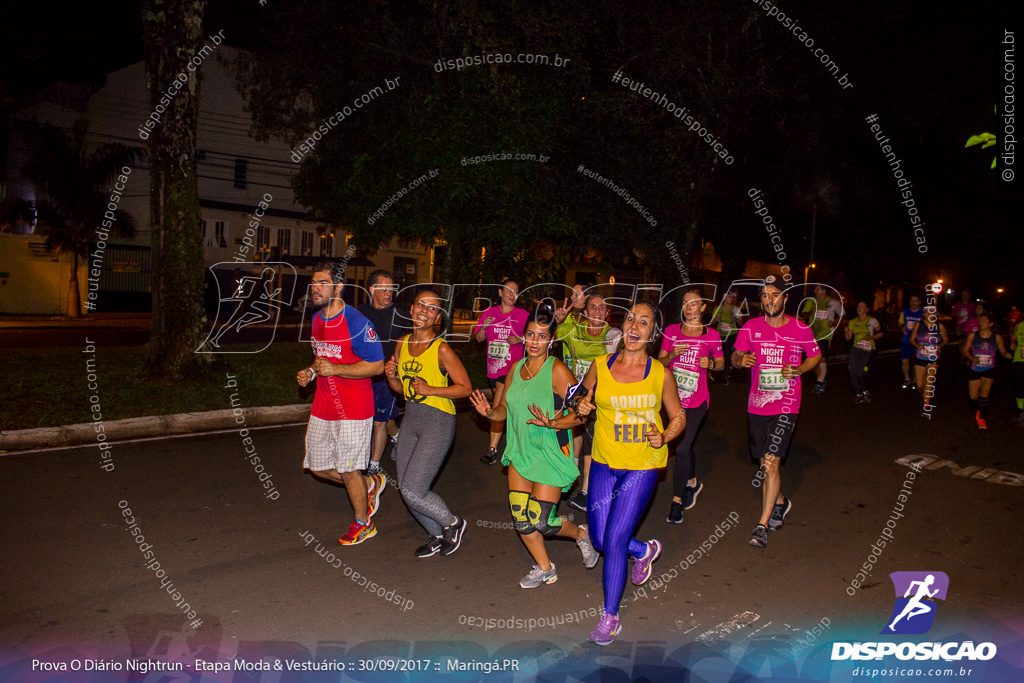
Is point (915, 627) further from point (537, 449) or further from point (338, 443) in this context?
point (338, 443)

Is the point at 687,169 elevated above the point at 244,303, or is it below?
above

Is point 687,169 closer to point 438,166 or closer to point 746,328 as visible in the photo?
point 438,166

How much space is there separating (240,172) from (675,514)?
35181mm

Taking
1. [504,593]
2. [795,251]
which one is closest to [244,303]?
[795,251]

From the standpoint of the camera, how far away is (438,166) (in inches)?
523

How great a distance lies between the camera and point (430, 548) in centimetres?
560

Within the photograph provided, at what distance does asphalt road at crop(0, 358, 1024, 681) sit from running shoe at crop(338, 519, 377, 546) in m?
0.06

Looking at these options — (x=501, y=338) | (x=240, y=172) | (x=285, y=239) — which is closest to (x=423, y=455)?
(x=501, y=338)

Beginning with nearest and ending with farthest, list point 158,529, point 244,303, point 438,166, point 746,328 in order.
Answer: point 158,529, point 746,328, point 438,166, point 244,303

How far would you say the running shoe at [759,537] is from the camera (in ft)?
19.5

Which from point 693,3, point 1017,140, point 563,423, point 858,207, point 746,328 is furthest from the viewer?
point 858,207

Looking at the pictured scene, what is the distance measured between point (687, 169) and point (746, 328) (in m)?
12.6

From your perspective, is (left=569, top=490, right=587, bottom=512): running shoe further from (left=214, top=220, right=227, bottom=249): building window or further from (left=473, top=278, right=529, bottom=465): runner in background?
(left=214, top=220, right=227, bottom=249): building window

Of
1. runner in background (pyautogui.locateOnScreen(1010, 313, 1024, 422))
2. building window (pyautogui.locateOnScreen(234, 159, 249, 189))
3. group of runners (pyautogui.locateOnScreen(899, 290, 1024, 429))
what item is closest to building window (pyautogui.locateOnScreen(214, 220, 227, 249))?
building window (pyautogui.locateOnScreen(234, 159, 249, 189))
